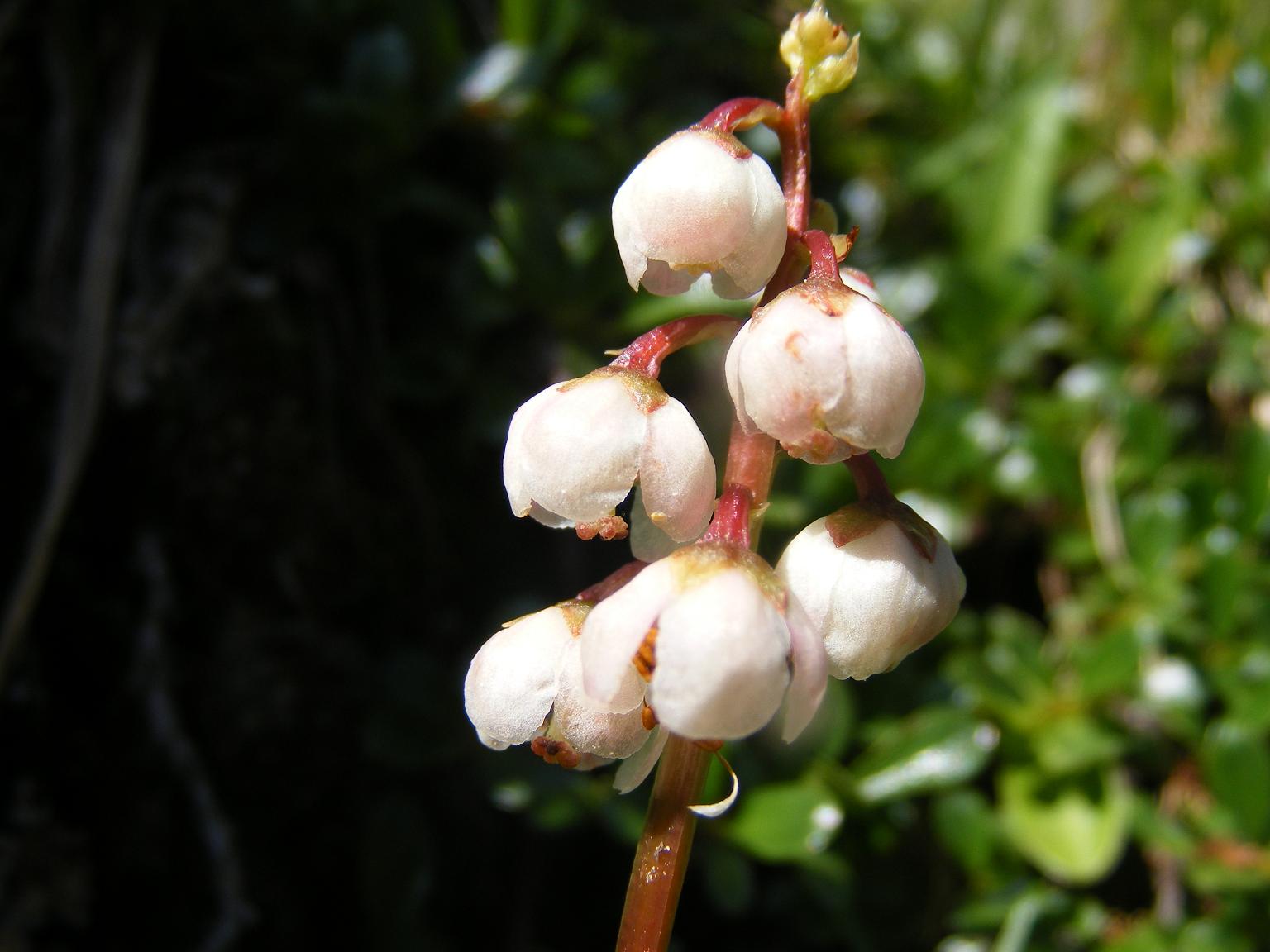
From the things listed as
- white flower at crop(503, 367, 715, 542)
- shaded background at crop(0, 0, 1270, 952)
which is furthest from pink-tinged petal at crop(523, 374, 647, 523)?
shaded background at crop(0, 0, 1270, 952)

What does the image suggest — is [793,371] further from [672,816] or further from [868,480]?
[672,816]

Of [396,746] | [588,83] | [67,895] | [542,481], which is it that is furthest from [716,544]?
[588,83]

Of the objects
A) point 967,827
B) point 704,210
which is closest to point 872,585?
point 704,210

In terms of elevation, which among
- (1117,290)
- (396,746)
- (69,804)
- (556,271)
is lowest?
(1117,290)

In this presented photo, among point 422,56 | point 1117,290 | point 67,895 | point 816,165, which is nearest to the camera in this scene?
point 67,895

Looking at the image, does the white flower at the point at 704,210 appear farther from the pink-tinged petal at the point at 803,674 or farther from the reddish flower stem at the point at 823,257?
the pink-tinged petal at the point at 803,674

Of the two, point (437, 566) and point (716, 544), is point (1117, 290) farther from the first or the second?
point (716, 544)

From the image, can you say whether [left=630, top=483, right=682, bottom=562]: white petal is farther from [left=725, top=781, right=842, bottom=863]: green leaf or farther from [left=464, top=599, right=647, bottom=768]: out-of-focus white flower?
[left=725, top=781, right=842, bottom=863]: green leaf
